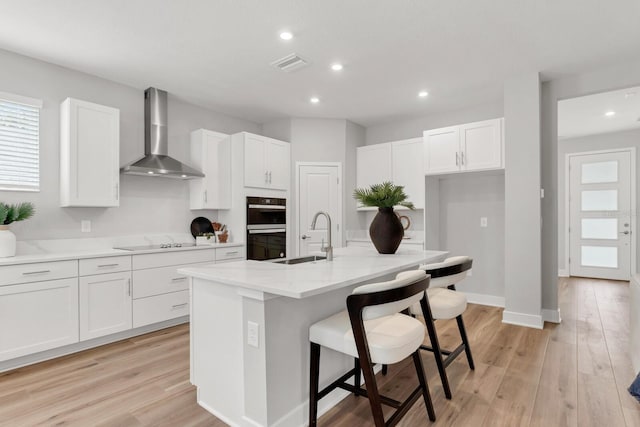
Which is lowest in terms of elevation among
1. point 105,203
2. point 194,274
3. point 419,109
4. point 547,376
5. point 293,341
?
point 547,376

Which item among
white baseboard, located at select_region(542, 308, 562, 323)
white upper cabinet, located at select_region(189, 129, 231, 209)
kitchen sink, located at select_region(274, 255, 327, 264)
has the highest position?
white upper cabinet, located at select_region(189, 129, 231, 209)

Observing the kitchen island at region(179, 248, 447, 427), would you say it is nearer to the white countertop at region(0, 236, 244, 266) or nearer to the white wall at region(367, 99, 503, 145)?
the white countertop at region(0, 236, 244, 266)

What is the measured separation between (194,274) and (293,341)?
2.24 feet

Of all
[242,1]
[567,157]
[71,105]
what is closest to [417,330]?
[242,1]

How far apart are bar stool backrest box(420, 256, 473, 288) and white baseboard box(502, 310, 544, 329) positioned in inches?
69.7

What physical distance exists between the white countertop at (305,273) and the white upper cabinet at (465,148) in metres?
1.96

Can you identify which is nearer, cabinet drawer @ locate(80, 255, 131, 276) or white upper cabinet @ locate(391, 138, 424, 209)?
cabinet drawer @ locate(80, 255, 131, 276)

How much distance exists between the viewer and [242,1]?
2340 mm

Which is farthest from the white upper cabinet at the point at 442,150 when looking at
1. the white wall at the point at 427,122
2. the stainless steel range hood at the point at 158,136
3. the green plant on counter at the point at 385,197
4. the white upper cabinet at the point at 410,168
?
the stainless steel range hood at the point at 158,136

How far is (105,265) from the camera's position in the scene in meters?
3.12

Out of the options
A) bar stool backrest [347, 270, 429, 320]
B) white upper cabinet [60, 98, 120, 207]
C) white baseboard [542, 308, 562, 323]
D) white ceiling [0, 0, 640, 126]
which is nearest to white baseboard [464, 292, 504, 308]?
white baseboard [542, 308, 562, 323]

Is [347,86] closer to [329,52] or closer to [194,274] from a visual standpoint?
[329,52]

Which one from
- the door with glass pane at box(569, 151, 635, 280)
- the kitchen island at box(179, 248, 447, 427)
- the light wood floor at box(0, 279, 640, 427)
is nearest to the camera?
the kitchen island at box(179, 248, 447, 427)

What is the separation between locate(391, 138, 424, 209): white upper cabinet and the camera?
4660 millimetres
